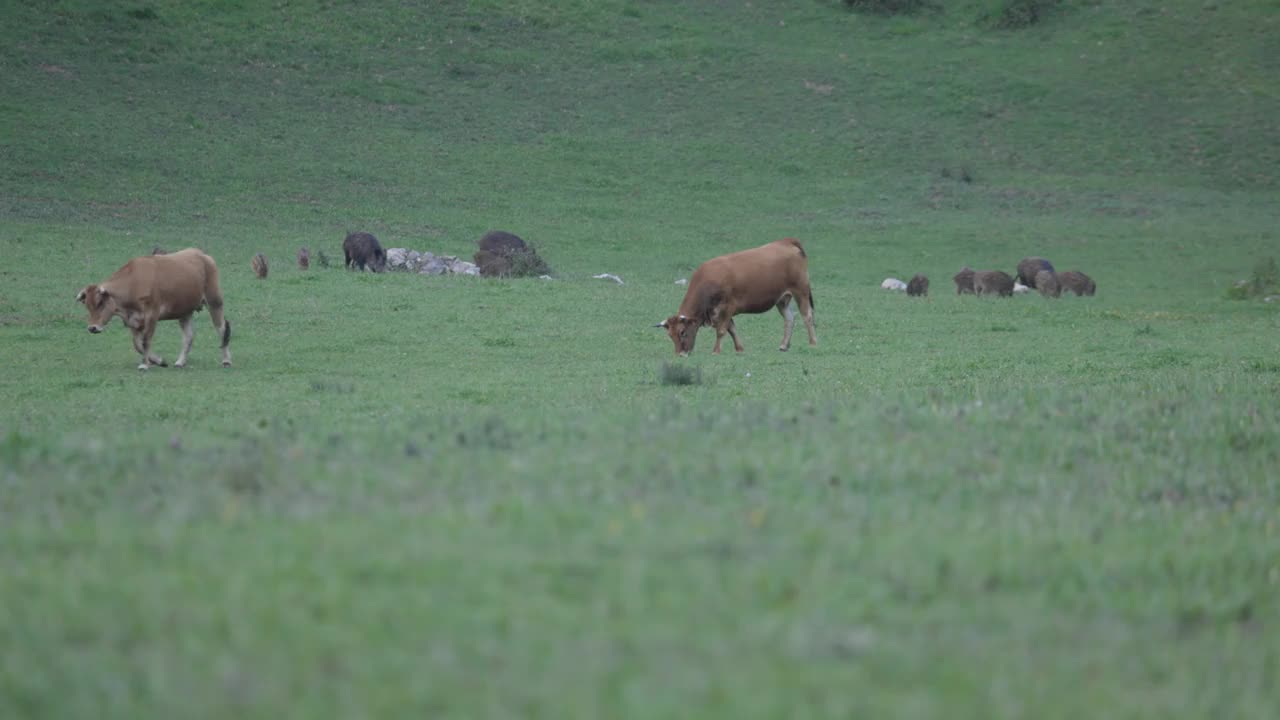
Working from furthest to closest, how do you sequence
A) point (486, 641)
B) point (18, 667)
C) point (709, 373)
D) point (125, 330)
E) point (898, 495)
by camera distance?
1. point (125, 330)
2. point (709, 373)
3. point (898, 495)
4. point (486, 641)
5. point (18, 667)

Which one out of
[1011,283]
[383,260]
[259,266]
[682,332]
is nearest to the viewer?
[682,332]

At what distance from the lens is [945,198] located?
171ft

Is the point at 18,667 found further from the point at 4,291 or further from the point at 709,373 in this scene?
the point at 4,291

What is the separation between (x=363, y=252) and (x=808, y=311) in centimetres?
1369

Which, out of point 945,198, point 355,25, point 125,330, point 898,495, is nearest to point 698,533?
point 898,495

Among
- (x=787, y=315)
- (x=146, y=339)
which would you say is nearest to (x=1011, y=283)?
(x=787, y=315)

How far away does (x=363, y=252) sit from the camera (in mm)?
33125

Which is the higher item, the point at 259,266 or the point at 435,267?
the point at 435,267

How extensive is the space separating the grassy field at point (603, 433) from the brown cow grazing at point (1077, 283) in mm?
791

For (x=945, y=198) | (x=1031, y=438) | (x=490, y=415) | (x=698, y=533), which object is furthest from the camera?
(x=945, y=198)

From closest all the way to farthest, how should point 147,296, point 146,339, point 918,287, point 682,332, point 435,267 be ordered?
1. point 147,296
2. point 146,339
3. point 682,332
4. point 918,287
5. point 435,267

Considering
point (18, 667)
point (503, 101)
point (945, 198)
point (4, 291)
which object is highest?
point (503, 101)

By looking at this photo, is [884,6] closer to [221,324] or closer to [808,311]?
[808,311]

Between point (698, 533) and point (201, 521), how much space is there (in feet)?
7.63
